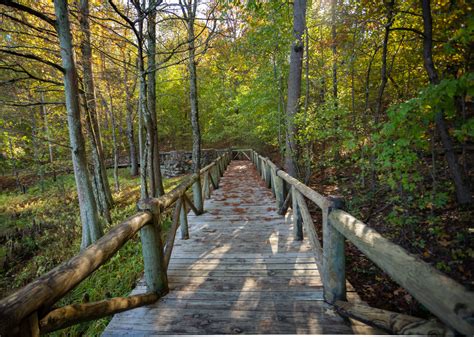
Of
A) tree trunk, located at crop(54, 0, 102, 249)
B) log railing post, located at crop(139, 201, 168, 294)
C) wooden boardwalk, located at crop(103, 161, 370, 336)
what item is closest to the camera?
wooden boardwalk, located at crop(103, 161, 370, 336)

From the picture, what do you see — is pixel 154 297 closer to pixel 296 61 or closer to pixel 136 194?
pixel 296 61

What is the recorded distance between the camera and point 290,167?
25.0 feet

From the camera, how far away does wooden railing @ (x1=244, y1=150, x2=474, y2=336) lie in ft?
3.15

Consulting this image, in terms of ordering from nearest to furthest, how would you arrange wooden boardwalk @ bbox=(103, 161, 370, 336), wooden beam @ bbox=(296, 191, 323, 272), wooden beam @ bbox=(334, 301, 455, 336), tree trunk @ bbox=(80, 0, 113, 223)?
wooden beam @ bbox=(334, 301, 455, 336)
wooden boardwalk @ bbox=(103, 161, 370, 336)
wooden beam @ bbox=(296, 191, 323, 272)
tree trunk @ bbox=(80, 0, 113, 223)

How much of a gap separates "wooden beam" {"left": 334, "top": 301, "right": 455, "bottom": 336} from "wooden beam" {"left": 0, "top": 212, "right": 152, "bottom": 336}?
1.90 meters

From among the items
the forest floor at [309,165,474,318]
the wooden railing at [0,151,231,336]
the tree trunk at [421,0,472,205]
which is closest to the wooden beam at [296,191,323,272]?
the forest floor at [309,165,474,318]

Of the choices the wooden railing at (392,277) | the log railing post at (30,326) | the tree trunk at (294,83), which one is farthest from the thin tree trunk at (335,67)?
the log railing post at (30,326)

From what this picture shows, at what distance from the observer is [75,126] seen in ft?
16.1

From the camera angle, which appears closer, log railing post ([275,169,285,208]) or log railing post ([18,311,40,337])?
log railing post ([18,311,40,337])

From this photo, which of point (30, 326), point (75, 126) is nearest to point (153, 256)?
point (30, 326)

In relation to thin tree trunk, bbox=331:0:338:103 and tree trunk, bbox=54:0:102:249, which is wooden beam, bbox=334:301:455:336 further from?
tree trunk, bbox=54:0:102:249

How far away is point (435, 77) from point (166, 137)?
25.1 m

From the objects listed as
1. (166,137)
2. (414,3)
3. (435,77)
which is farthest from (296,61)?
(166,137)

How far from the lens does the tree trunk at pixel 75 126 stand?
450 centimetres
